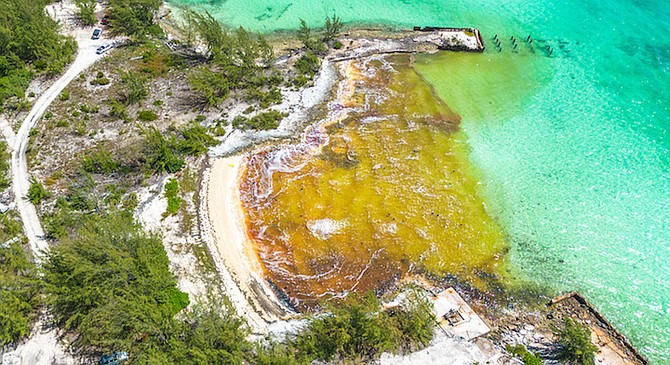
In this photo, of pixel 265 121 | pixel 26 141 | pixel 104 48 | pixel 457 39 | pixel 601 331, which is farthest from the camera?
pixel 457 39

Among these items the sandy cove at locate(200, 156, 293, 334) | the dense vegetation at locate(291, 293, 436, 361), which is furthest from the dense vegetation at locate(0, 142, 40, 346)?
the dense vegetation at locate(291, 293, 436, 361)

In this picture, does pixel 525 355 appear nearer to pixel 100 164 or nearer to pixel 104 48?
pixel 100 164

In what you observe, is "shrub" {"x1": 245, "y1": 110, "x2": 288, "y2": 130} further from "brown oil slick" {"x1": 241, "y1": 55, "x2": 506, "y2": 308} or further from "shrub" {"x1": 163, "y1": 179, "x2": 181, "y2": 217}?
"shrub" {"x1": 163, "y1": 179, "x2": 181, "y2": 217}

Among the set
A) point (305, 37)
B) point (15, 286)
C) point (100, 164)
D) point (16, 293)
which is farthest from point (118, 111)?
point (305, 37)

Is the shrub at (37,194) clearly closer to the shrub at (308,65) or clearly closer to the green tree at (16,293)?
the green tree at (16,293)

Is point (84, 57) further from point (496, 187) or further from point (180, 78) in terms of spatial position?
point (496, 187)

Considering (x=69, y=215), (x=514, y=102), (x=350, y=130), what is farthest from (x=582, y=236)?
(x=69, y=215)
